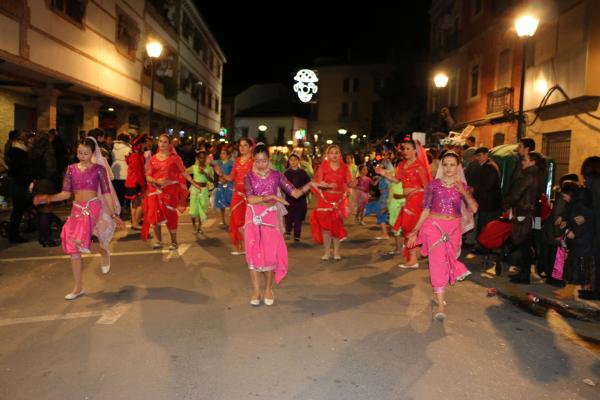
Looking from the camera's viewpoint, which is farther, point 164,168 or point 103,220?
point 164,168

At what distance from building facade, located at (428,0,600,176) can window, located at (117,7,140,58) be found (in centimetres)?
1456

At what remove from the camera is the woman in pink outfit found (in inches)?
228

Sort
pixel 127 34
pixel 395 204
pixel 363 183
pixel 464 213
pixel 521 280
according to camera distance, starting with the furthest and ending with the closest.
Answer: pixel 127 34 < pixel 363 183 < pixel 395 204 < pixel 521 280 < pixel 464 213

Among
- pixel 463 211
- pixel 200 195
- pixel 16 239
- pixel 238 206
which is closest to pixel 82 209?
pixel 238 206

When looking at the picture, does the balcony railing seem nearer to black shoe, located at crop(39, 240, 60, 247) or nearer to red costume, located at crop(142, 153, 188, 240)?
red costume, located at crop(142, 153, 188, 240)

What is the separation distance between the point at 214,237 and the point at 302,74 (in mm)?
11418

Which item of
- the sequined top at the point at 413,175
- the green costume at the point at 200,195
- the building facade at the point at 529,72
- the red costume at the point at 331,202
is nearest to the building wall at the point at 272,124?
the building facade at the point at 529,72

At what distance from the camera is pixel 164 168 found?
8.84m

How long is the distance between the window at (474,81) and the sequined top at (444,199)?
17.1m

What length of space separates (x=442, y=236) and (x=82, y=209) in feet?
14.0

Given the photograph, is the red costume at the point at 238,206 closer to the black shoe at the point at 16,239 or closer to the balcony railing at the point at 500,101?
the black shoe at the point at 16,239

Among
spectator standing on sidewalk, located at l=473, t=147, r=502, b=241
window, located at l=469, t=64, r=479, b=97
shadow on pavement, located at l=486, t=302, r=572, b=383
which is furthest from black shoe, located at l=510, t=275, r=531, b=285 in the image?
window, located at l=469, t=64, r=479, b=97

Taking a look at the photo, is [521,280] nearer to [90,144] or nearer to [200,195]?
[90,144]

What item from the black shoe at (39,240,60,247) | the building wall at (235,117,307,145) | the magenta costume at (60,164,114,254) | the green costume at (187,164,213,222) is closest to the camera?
the magenta costume at (60,164,114,254)
